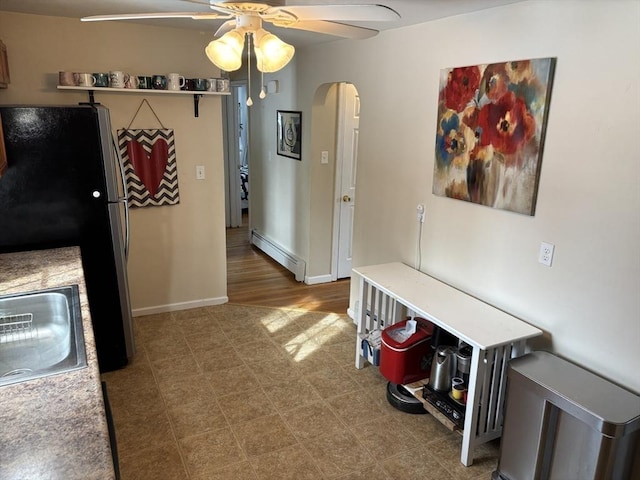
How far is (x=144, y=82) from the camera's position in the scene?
137 inches

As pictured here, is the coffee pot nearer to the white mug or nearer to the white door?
the white door

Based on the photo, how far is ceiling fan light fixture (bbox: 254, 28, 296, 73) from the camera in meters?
1.75

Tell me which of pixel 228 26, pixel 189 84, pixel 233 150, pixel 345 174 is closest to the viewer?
pixel 228 26

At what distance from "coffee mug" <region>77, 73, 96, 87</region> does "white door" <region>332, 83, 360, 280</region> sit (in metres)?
2.12

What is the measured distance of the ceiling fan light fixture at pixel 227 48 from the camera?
1.73 m

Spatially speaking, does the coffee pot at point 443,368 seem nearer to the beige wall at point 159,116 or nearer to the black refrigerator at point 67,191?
the black refrigerator at point 67,191

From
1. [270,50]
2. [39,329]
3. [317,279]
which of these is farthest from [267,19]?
[317,279]

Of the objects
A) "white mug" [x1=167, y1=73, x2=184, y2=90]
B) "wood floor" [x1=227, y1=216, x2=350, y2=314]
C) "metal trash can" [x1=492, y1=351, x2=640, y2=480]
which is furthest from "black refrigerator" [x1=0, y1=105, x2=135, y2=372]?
"metal trash can" [x1=492, y1=351, x2=640, y2=480]

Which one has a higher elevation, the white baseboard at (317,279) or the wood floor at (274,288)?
the white baseboard at (317,279)

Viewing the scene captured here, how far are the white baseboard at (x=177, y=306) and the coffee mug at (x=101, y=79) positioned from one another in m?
1.77

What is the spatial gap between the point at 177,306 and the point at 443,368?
2.44 metres

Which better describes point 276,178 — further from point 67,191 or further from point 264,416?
point 264,416

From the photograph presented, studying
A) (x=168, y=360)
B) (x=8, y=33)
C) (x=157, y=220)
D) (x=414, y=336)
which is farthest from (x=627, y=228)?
(x=8, y=33)

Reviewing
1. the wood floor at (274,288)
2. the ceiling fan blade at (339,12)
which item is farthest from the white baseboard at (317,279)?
the ceiling fan blade at (339,12)
